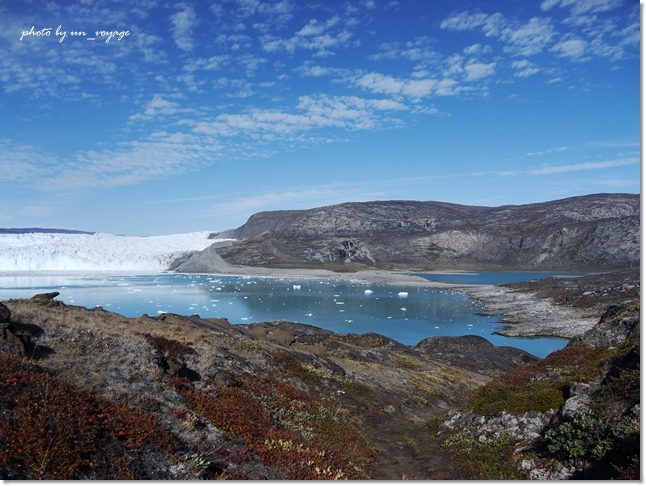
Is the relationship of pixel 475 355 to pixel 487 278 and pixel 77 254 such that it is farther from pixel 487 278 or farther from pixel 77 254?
pixel 77 254

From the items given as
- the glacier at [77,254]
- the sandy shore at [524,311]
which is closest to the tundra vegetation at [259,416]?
the sandy shore at [524,311]

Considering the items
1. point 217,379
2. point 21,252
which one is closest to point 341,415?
point 217,379

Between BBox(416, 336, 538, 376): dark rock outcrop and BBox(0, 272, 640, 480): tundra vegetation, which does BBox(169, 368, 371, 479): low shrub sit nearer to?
BBox(0, 272, 640, 480): tundra vegetation

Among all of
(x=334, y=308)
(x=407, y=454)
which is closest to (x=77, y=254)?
(x=334, y=308)

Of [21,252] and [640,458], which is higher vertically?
[21,252]

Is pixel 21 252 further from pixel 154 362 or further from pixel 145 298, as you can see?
pixel 154 362

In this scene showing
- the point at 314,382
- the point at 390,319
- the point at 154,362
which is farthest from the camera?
the point at 390,319
